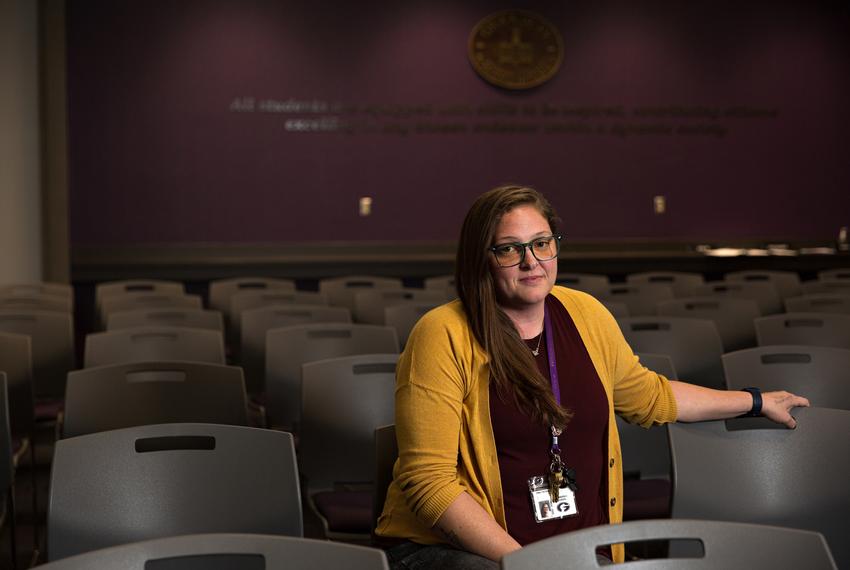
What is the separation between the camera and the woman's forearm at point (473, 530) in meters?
2.11

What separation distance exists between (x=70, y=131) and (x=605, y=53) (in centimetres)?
466

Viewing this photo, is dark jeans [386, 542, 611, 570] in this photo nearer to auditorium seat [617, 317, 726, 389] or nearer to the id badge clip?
the id badge clip

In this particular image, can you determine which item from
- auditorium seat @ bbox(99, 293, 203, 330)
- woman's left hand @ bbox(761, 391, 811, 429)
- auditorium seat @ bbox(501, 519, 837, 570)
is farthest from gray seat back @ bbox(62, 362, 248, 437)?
auditorium seat @ bbox(99, 293, 203, 330)

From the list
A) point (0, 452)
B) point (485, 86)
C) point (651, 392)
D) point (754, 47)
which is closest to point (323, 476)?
point (0, 452)

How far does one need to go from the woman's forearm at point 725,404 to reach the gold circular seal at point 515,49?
7002mm

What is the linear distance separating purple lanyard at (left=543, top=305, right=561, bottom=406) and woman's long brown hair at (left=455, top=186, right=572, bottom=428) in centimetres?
4

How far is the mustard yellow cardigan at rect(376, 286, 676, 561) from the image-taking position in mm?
2215

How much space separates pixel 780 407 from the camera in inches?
95.1

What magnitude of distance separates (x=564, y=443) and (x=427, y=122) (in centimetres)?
706

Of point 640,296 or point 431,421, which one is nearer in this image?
point 431,421

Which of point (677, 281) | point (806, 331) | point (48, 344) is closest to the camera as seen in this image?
point (806, 331)

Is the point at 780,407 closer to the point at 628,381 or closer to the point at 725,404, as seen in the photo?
the point at 725,404

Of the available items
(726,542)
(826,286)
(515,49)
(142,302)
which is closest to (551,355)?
(726,542)

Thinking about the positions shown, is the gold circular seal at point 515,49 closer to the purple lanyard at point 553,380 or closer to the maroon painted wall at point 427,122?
the maroon painted wall at point 427,122
